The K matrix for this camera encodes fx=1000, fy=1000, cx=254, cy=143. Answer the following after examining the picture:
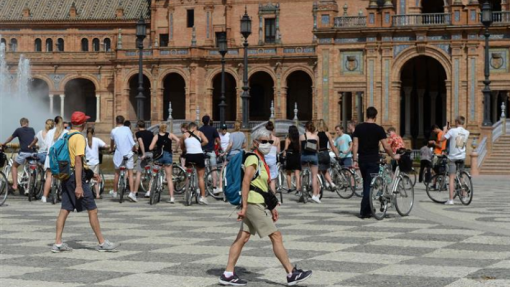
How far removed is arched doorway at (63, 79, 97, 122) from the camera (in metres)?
73.1

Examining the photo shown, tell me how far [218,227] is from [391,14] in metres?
36.3

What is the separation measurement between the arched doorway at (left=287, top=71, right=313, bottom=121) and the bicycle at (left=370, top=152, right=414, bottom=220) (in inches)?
1874

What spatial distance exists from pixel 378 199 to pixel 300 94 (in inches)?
1942

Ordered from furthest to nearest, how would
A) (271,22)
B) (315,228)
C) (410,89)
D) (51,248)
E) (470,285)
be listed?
(271,22), (410,89), (315,228), (51,248), (470,285)

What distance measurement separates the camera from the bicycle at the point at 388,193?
17.6 m

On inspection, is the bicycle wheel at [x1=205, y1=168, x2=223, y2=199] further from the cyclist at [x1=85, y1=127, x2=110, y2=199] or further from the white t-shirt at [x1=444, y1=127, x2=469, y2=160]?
the white t-shirt at [x1=444, y1=127, x2=469, y2=160]

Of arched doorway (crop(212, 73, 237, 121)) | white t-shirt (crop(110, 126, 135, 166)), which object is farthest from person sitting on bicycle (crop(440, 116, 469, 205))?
arched doorway (crop(212, 73, 237, 121))

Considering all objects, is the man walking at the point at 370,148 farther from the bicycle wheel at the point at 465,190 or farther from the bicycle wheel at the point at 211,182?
the bicycle wheel at the point at 211,182

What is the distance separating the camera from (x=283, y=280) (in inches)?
418

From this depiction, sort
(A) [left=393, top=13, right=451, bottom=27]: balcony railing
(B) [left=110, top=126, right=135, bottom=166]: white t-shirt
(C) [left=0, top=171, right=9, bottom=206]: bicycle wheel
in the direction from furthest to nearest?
(A) [left=393, top=13, right=451, bottom=27]: balcony railing < (B) [left=110, top=126, right=135, bottom=166]: white t-shirt < (C) [left=0, top=171, right=9, bottom=206]: bicycle wheel

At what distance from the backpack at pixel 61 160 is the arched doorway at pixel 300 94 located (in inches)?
2072

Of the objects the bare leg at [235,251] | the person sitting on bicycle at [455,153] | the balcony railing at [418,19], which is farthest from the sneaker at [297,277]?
the balcony railing at [418,19]

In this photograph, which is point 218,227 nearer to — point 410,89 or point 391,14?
point 391,14

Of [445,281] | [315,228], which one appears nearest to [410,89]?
[315,228]
